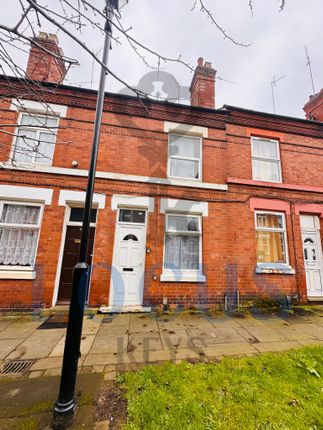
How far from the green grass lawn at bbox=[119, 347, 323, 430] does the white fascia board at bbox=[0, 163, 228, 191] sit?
4.59m

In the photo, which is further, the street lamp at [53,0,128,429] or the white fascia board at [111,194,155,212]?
the white fascia board at [111,194,155,212]

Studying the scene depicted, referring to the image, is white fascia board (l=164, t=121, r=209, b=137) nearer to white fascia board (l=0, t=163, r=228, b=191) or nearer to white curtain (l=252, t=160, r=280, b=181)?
white fascia board (l=0, t=163, r=228, b=191)

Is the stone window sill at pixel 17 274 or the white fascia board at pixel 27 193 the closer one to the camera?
the stone window sill at pixel 17 274

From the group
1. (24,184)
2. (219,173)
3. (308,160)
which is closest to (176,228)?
(219,173)

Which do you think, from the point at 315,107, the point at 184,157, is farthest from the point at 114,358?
the point at 315,107

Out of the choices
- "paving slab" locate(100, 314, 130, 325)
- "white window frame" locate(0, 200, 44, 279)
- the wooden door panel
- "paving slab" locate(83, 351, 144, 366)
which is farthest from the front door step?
"white window frame" locate(0, 200, 44, 279)

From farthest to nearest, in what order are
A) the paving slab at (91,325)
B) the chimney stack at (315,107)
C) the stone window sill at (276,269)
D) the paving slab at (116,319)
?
the chimney stack at (315,107), the stone window sill at (276,269), the paving slab at (116,319), the paving slab at (91,325)

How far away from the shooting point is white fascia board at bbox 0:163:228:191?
5.77 metres

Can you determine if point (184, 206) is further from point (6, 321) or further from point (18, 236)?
point (6, 321)

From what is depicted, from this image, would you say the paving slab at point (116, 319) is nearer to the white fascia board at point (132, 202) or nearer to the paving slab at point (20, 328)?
the paving slab at point (20, 328)

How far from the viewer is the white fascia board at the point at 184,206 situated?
621 cm

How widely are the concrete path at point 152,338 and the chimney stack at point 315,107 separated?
27.0 ft

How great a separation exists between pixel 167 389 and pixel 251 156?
275 inches

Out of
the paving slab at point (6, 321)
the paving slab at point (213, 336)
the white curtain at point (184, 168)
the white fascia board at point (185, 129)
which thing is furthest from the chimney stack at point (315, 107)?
the paving slab at point (6, 321)
